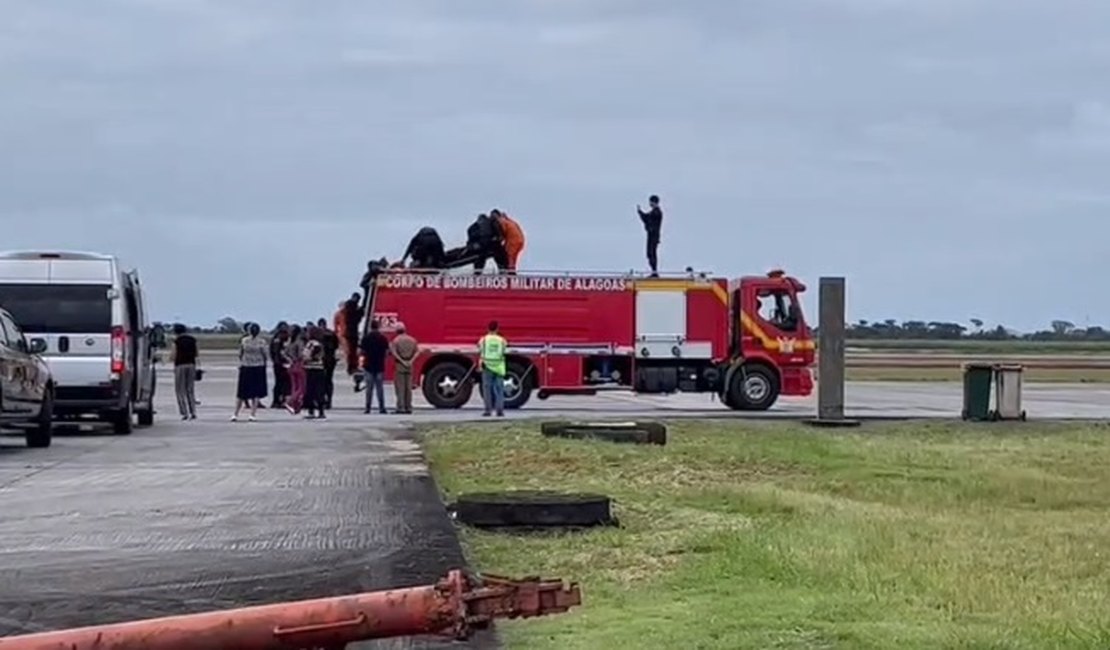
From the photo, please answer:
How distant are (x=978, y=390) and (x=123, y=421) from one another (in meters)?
14.7

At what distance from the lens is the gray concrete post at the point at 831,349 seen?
3259cm

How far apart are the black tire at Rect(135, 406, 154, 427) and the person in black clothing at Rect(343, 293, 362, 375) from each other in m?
8.34

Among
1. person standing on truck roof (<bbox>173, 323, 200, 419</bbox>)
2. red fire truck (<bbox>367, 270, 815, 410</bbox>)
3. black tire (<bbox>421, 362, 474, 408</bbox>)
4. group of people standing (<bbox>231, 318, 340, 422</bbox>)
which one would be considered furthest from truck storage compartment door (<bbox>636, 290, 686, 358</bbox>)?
person standing on truck roof (<bbox>173, 323, 200, 419</bbox>)

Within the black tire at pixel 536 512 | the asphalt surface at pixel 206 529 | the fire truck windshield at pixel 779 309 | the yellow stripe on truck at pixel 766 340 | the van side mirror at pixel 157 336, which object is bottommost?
the asphalt surface at pixel 206 529

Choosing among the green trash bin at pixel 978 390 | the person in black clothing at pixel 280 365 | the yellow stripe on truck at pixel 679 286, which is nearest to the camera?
the green trash bin at pixel 978 390

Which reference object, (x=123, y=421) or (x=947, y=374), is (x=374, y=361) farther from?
(x=947, y=374)

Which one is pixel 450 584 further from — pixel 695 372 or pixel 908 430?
pixel 695 372

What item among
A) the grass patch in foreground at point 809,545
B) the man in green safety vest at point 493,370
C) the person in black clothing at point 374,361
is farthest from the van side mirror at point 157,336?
the grass patch in foreground at point 809,545

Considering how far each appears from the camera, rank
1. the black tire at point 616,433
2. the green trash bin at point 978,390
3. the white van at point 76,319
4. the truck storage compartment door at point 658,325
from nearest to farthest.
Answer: the black tire at point 616,433 < the white van at point 76,319 < the green trash bin at point 978,390 < the truck storage compartment door at point 658,325

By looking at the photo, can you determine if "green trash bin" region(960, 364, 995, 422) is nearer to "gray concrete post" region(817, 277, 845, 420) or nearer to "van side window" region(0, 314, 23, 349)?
"gray concrete post" region(817, 277, 845, 420)

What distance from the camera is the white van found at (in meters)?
28.2

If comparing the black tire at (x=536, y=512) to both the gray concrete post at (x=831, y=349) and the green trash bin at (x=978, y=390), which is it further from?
the green trash bin at (x=978, y=390)

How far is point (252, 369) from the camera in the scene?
115 ft

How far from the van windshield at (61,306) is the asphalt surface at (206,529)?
3.41 m
